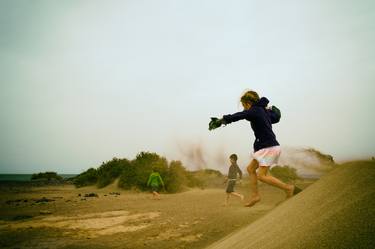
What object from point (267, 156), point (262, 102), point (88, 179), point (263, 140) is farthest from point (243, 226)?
point (88, 179)

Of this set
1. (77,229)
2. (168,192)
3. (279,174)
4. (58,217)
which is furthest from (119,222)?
(279,174)

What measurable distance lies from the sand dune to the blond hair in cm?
161

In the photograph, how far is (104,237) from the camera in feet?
20.8

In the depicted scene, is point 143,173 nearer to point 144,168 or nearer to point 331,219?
point 144,168

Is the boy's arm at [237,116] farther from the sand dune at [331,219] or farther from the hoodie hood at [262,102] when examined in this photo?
the sand dune at [331,219]

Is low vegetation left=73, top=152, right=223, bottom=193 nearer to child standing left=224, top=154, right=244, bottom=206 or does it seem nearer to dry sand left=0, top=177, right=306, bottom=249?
child standing left=224, top=154, right=244, bottom=206

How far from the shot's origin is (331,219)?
93.2 inches

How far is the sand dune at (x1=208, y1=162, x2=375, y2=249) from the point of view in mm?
2045

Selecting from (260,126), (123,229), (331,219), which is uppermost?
(260,126)

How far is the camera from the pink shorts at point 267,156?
A: 4.19 meters

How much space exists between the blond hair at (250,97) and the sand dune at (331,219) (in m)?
1.61

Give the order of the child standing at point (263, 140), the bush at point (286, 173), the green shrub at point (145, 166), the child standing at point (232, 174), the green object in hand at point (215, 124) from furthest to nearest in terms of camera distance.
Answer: the bush at point (286, 173)
the green shrub at point (145, 166)
the child standing at point (232, 174)
the child standing at point (263, 140)
the green object in hand at point (215, 124)

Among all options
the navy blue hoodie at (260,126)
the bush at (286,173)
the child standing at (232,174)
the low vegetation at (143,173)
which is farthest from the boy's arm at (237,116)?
the bush at (286,173)

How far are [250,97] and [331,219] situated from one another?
8.18ft
